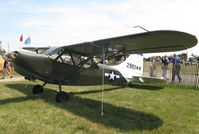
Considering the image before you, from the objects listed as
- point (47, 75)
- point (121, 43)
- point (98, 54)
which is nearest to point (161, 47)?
point (121, 43)

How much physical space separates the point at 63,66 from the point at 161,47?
3805mm

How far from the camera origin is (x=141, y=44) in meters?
9.49

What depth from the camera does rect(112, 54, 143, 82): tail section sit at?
14.1m

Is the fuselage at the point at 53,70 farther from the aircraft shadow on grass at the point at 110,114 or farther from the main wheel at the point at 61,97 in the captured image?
the aircraft shadow on grass at the point at 110,114

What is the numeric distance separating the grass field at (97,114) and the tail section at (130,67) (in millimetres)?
2620

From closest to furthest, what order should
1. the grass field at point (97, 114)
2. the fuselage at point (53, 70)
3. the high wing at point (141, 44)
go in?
the grass field at point (97, 114)
the high wing at point (141, 44)
the fuselage at point (53, 70)

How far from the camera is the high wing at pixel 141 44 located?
294 inches

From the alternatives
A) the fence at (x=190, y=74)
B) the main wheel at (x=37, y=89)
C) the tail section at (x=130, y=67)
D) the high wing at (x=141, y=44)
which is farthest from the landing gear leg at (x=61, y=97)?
the fence at (x=190, y=74)

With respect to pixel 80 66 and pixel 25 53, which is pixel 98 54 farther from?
pixel 25 53

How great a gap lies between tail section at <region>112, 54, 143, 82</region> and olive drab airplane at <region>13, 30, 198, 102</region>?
1.41 m

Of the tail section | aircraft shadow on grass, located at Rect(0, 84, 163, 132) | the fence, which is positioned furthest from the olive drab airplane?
the fence

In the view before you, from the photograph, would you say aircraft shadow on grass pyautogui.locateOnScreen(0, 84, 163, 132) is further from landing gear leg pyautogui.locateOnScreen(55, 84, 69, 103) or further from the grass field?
landing gear leg pyautogui.locateOnScreen(55, 84, 69, 103)

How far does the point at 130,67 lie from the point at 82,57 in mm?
4266

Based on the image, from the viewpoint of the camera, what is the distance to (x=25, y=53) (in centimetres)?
981
